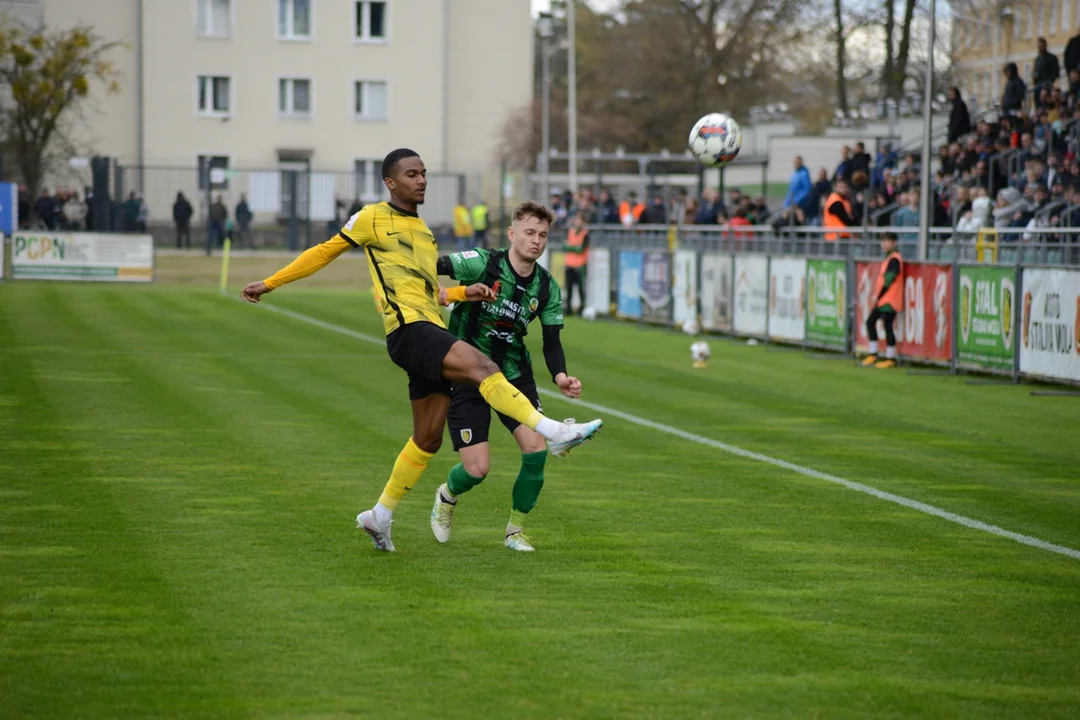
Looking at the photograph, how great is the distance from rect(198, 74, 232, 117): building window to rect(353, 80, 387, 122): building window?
548 cm

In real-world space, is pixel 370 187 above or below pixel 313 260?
above

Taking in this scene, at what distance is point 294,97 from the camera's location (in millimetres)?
64500

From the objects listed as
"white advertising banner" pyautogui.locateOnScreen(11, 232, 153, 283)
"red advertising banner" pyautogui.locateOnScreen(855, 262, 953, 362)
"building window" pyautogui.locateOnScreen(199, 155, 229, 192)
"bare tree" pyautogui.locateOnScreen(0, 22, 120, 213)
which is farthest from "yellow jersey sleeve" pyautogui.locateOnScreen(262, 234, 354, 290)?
"bare tree" pyautogui.locateOnScreen(0, 22, 120, 213)

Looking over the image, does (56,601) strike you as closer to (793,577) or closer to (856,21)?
(793,577)

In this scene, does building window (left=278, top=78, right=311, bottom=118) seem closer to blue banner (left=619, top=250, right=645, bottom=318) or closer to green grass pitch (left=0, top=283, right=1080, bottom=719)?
blue banner (left=619, top=250, right=645, bottom=318)

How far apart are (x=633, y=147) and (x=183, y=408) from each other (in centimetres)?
6419

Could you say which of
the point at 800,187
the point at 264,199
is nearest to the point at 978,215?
the point at 800,187

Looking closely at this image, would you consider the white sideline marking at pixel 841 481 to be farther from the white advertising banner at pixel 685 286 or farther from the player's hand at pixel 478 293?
the white advertising banner at pixel 685 286

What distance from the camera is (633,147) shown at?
77688 millimetres

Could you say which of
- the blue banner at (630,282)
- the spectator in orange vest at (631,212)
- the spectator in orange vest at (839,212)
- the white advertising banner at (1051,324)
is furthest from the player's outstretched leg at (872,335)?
the spectator in orange vest at (631,212)

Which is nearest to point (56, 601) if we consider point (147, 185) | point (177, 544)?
point (177, 544)

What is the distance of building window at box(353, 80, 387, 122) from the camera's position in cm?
6500

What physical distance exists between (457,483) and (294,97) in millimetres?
58209

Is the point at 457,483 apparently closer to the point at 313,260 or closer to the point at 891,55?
the point at 313,260
